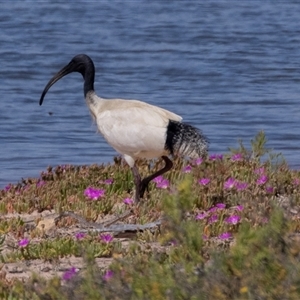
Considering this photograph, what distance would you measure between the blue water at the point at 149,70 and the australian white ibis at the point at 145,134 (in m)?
2.44

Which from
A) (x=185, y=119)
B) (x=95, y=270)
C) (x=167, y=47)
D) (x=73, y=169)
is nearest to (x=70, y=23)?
(x=167, y=47)

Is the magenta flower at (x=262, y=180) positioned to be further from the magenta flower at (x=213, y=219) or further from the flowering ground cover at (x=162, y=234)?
the magenta flower at (x=213, y=219)

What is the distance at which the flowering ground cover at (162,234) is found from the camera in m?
3.66

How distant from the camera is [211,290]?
3561 millimetres

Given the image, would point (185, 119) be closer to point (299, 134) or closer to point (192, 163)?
point (299, 134)

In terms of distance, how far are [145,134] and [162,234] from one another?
2.17m

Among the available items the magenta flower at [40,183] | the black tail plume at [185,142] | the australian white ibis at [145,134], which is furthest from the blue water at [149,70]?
the black tail plume at [185,142]

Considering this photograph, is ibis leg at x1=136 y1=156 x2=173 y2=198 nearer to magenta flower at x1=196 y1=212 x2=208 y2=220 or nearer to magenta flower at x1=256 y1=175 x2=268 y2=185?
magenta flower at x1=256 y1=175 x2=268 y2=185

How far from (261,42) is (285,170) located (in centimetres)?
1386

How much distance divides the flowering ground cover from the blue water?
2.57 meters

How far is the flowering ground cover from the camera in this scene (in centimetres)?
366

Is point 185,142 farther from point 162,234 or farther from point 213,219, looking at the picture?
point 162,234

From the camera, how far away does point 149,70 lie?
1867 cm

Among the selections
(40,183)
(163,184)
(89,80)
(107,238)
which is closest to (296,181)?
(163,184)
